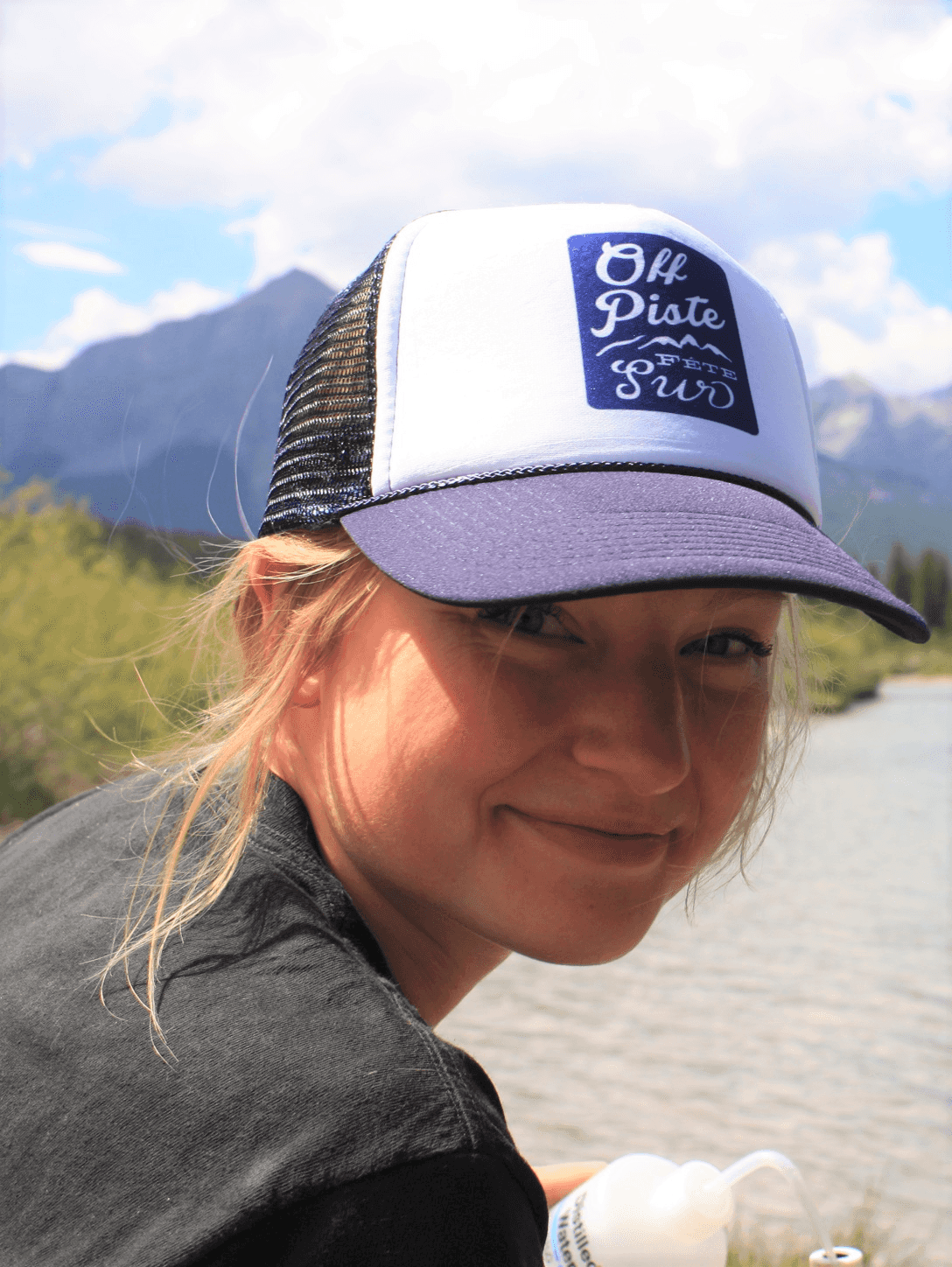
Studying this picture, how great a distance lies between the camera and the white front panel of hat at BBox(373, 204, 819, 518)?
1068 millimetres

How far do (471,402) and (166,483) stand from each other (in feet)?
3.08

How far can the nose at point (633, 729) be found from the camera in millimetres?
1034

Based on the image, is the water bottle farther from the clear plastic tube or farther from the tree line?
the tree line

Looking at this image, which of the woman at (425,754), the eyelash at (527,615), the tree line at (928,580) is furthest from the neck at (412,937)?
the tree line at (928,580)

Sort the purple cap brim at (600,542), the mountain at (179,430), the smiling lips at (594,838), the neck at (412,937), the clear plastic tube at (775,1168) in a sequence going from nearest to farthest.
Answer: the purple cap brim at (600,542) → the smiling lips at (594,838) → the neck at (412,937) → the clear plastic tube at (775,1168) → the mountain at (179,430)

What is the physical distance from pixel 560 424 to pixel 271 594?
1.27 feet

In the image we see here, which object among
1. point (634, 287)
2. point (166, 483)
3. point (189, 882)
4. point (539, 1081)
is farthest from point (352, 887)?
point (539, 1081)

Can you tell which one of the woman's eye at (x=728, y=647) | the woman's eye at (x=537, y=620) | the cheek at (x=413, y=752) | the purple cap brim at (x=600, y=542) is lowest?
the cheek at (x=413, y=752)

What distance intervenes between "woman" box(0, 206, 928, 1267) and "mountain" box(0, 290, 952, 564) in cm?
38

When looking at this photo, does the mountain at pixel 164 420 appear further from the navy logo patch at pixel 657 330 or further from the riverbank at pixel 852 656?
the riverbank at pixel 852 656

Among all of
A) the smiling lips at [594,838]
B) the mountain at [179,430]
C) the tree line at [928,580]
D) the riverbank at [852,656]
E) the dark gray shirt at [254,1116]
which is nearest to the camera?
the dark gray shirt at [254,1116]

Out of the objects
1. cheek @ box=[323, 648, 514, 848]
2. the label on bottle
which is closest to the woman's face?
cheek @ box=[323, 648, 514, 848]

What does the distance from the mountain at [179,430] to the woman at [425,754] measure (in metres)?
0.38

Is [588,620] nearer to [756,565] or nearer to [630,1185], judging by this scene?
[756,565]
